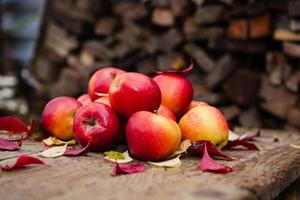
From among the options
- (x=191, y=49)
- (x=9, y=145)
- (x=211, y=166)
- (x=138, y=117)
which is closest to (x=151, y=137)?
(x=138, y=117)

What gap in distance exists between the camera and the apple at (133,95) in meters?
1.39

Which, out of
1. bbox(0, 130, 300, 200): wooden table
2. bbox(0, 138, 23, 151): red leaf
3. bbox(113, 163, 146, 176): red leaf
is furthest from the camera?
bbox(0, 138, 23, 151): red leaf

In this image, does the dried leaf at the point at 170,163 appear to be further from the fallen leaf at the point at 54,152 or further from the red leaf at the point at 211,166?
the fallen leaf at the point at 54,152

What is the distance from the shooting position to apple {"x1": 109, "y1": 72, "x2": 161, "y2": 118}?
1387mm

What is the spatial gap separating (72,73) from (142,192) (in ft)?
12.6

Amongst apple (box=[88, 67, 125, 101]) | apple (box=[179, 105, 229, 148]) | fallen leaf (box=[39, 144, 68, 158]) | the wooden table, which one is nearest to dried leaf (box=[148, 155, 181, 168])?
the wooden table

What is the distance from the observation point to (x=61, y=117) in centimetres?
155

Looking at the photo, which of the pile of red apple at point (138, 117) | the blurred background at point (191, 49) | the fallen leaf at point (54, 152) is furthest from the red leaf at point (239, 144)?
the blurred background at point (191, 49)

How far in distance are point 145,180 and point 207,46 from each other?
261cm

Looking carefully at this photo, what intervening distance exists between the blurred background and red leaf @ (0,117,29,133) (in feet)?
5.74

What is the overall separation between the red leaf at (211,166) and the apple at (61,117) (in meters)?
0.49

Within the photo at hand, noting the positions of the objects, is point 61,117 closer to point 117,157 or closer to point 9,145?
point 9,145

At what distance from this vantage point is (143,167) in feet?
4.01

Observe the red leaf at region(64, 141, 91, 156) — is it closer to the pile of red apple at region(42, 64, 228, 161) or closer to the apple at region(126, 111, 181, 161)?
the pile of red apple at region(42, 64, 228, 161)
